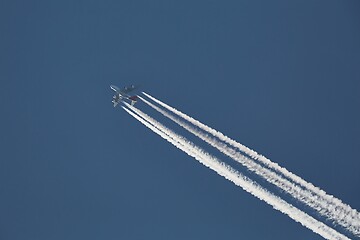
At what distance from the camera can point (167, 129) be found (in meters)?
51.1

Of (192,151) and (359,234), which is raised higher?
(192,151)

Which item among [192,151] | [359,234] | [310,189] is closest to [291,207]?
[310,189]

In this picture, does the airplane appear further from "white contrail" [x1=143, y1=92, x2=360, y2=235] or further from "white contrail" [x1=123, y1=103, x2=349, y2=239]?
"white contrail" [x1=143, y1=92, x2=360, y2=235]

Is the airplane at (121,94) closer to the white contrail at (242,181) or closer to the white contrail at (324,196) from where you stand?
the white contrail at (242,181)

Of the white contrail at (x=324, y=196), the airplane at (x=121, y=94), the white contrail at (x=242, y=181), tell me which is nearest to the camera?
the white contrail at (x=324, y=196)

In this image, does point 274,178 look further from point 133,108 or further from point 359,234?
point 133,108

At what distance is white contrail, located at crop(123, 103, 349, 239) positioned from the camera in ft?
128

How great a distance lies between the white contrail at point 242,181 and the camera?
3900cm

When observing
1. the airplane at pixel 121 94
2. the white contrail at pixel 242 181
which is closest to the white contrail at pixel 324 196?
the white contrail at pixel 242 181

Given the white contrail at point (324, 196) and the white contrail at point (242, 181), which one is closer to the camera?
the white contrail at point (324, 196)

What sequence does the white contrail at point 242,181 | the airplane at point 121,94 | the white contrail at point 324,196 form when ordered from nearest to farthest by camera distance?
the white contrail at point 324,196
the white contrail at point 242,181
the airplane at point 121,94

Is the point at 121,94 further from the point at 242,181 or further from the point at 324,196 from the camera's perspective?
the point at 324,196

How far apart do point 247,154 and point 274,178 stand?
3187mm

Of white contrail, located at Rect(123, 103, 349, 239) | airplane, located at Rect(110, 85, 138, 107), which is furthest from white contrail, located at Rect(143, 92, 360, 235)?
airplane, located at Rect(110, 85, 138, 107)
